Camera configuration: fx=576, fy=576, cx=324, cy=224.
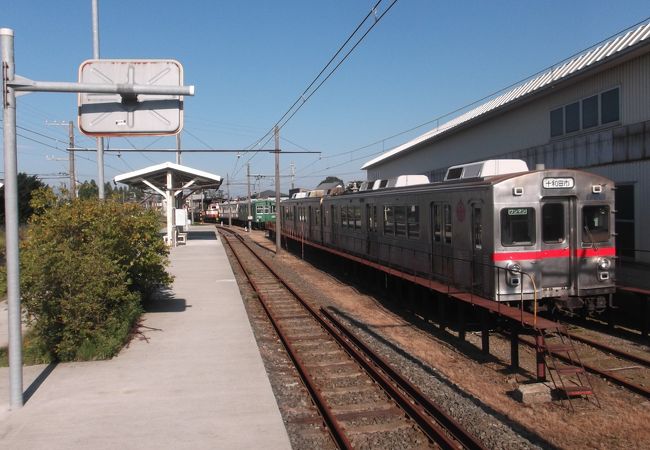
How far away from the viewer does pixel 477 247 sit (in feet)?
33.8

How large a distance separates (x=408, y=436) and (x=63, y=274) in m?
5.69

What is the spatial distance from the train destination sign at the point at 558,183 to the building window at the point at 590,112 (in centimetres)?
695

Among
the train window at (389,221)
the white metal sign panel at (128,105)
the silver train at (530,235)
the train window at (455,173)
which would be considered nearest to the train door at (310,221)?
the train window at (389,221)

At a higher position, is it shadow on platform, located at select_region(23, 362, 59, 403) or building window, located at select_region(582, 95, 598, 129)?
building window, located at select_region(582, 95, 598, 129)

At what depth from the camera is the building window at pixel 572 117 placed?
16.6m

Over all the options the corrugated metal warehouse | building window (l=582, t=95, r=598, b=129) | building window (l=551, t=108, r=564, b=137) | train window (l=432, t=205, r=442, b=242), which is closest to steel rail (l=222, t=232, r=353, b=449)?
train window (l=432, t=205, r=442, b=242)

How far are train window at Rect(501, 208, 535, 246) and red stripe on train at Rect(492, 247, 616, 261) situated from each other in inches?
7.3

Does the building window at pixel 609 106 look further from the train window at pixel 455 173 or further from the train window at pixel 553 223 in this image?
the train window at pixel 553 223

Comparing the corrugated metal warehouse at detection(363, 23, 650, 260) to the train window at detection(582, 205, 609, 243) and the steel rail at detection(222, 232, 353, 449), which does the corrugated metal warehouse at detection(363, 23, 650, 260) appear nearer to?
the train window at detection(582, 205, 609, 243)

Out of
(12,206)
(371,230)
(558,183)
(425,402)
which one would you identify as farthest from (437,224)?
(12,206)

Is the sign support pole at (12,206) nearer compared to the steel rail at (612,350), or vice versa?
the sign support pole at (12,206)

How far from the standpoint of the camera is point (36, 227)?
10086mm

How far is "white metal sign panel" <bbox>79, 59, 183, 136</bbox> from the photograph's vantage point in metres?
7.32

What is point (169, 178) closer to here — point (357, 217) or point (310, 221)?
point (310, 221)
